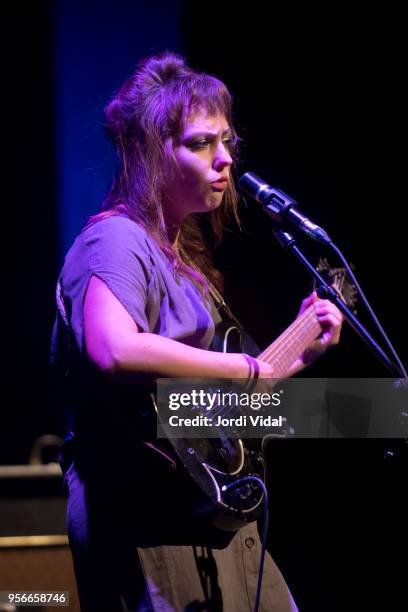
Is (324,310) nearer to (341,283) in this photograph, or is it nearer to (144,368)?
(341,283)

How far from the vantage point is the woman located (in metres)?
1.24

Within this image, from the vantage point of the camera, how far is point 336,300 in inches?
53.9

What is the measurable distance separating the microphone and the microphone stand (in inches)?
1.4

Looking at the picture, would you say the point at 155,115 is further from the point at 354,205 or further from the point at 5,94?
the point at 354,205

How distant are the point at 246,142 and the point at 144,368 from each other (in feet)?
5.13

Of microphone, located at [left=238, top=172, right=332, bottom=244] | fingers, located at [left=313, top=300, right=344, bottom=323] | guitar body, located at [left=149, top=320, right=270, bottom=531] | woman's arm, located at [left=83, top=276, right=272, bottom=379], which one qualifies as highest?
microphone, located at [left=238, top=172, right=332, bottom=244]

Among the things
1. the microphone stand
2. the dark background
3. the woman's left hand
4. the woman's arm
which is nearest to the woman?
the woman's arm

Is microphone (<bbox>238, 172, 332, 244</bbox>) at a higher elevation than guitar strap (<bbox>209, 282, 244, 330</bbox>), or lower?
higher

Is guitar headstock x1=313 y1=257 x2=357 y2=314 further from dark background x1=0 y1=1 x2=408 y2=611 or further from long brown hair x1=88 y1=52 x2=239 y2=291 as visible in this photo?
long brown hair x1=88 y1=52 x2=239 y2=291

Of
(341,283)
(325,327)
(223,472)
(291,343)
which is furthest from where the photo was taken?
(341,283)

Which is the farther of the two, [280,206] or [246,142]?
[246,142]

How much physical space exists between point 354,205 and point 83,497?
69.0 inches


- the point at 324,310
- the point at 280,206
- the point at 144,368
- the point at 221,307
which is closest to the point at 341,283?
the point at 324,310

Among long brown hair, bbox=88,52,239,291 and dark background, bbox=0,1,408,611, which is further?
dark background, bbox=0,1,408,611
